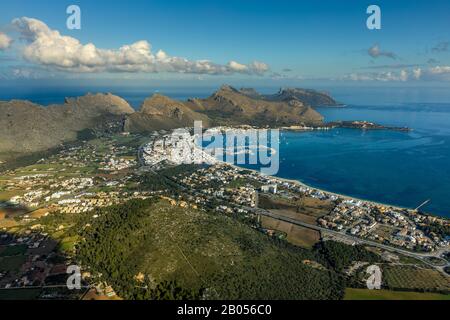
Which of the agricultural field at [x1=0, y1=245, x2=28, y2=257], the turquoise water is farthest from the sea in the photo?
the agricultural field at [x1=0, y1=245, x2=28, y2=257]

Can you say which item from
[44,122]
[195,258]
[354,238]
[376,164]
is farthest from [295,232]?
[44,122]

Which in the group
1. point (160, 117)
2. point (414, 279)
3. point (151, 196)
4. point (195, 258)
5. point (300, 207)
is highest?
point (160, 117)

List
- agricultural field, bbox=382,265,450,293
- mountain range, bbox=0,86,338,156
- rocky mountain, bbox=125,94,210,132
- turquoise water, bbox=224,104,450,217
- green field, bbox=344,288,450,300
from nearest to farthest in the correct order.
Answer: green field, bbox=344,288,450,300, agricultural field, bbox=382,265,450,293, turquoise water, bbox=224,104,450,217, mountain range, bbox=0,86,338,156, rocky mountain, bbox=125,94,210,132

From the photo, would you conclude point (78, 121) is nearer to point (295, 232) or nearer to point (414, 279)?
point (295, 232)

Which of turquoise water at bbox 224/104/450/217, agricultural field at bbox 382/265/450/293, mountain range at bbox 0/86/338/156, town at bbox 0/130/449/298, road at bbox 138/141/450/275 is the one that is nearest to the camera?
agricultural field at bbox 382/265/450/293

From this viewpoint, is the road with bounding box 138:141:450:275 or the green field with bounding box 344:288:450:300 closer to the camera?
the green field with bounding box 344:288:450:300

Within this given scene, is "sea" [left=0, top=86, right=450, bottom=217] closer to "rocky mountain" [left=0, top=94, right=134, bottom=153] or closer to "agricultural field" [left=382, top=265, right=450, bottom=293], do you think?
"agricultural field" [left=382, top=265, right=450, bottom=293]
